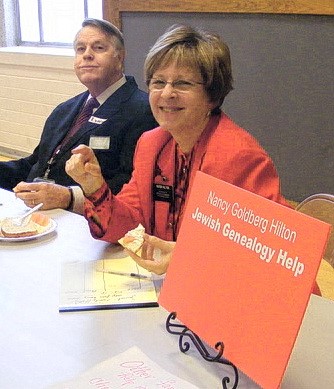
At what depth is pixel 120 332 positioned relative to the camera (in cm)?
109

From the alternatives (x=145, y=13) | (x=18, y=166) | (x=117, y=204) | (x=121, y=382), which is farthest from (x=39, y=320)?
(x=145, y=13)

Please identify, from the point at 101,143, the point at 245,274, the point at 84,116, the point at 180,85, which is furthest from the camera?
the point at 84,116

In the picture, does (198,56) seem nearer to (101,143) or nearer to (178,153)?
(178,153)

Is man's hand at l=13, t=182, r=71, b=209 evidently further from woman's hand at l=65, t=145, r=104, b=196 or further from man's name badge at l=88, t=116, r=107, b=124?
man's name badge at l=88, t=116, r=107, b=124

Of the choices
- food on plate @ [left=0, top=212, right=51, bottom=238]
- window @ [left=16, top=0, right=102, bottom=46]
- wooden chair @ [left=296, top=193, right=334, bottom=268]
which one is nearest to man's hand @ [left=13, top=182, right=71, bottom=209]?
food on plate @ [left=0, top=212, right=51, bottom=238]

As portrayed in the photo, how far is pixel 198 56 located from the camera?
1.56m

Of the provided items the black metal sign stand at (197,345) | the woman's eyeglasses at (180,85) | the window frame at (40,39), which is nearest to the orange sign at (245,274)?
the black metal sign stand at (197,345)

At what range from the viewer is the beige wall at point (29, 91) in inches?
184

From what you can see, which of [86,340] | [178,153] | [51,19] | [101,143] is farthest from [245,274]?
[51,19]

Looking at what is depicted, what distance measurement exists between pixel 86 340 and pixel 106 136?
127cm

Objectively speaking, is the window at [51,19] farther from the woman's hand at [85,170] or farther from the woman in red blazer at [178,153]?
the woman's hand at [85,170]

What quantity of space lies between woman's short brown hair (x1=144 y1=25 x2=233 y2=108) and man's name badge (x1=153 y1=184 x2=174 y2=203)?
28cm

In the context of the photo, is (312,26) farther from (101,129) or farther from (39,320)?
(39,320)

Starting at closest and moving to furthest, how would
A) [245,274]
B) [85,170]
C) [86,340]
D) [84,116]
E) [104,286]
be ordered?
[245,274]
[86,340]
[104,286]
[85,170]
[84,116]
